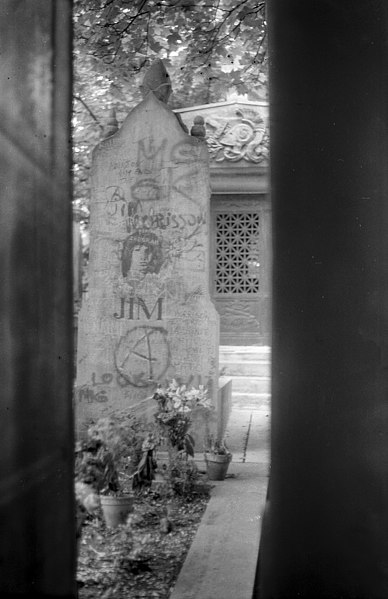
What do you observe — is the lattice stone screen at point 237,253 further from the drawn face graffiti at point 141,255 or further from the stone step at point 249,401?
the drawn face graffiti at point 141,255

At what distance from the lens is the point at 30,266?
1.91 meters

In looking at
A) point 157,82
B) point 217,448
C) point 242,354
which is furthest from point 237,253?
point 217,448

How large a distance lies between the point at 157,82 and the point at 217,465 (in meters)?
4.07

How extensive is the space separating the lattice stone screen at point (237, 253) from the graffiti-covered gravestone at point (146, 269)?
13.7 feet

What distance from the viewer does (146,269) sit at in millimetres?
6555

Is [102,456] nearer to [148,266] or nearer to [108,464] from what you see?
[108,464]

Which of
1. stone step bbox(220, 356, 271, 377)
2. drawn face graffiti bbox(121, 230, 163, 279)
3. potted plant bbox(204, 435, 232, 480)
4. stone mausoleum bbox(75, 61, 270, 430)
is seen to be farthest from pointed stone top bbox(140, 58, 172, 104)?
stone step bbox(220, 356, 271, 377)

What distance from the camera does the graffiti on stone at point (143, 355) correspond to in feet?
21.0

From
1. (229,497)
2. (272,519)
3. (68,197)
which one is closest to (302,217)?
(68,197)

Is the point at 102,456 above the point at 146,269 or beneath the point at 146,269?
beneath

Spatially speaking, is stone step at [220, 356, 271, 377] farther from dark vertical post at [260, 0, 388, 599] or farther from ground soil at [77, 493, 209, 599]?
dark vertical post at [260, 0, 388, 599]

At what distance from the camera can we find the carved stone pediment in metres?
10.3

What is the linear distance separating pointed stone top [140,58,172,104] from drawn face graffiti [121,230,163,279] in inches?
61.6

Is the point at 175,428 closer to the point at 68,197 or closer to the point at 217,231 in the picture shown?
the point at 68,197
